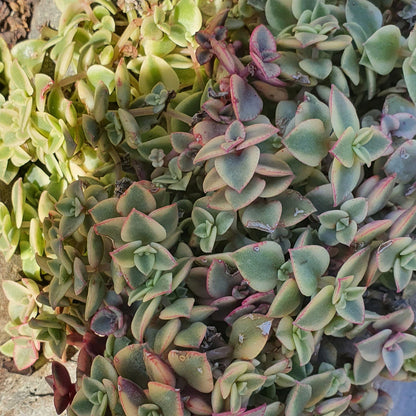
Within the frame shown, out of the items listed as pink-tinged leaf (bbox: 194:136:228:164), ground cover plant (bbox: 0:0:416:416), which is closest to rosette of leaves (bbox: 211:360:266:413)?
ground cover plant (bbox: 0:0:416:416)

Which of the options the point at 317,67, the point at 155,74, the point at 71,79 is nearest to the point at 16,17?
the point at 71,79

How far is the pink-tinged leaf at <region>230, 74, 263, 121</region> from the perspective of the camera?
87 cm

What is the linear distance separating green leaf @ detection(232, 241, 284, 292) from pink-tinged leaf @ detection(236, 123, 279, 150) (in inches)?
6.1

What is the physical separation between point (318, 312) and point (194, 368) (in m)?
0.20

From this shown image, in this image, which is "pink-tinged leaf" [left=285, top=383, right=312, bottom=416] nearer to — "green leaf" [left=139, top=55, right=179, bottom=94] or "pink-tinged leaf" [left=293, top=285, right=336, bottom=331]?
"pink-tinged leaf" [left=293, top=285, right=336, bottom=331]

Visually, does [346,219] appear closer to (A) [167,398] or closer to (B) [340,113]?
(B) [340,113]

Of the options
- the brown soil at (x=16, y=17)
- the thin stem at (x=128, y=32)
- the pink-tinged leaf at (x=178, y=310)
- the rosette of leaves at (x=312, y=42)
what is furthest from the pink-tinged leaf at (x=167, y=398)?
the brown soil at (x=16, y=17)

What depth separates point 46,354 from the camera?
3.75ft

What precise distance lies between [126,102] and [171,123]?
92mm

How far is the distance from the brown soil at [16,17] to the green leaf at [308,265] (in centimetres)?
84

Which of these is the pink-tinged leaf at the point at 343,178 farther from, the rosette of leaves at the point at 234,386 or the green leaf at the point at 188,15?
the green leaf at the point at 188,15

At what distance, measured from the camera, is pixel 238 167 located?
0.84 m

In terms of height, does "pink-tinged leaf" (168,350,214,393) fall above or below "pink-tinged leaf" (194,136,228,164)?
below

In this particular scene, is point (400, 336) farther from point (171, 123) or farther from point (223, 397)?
point (171, 123)
